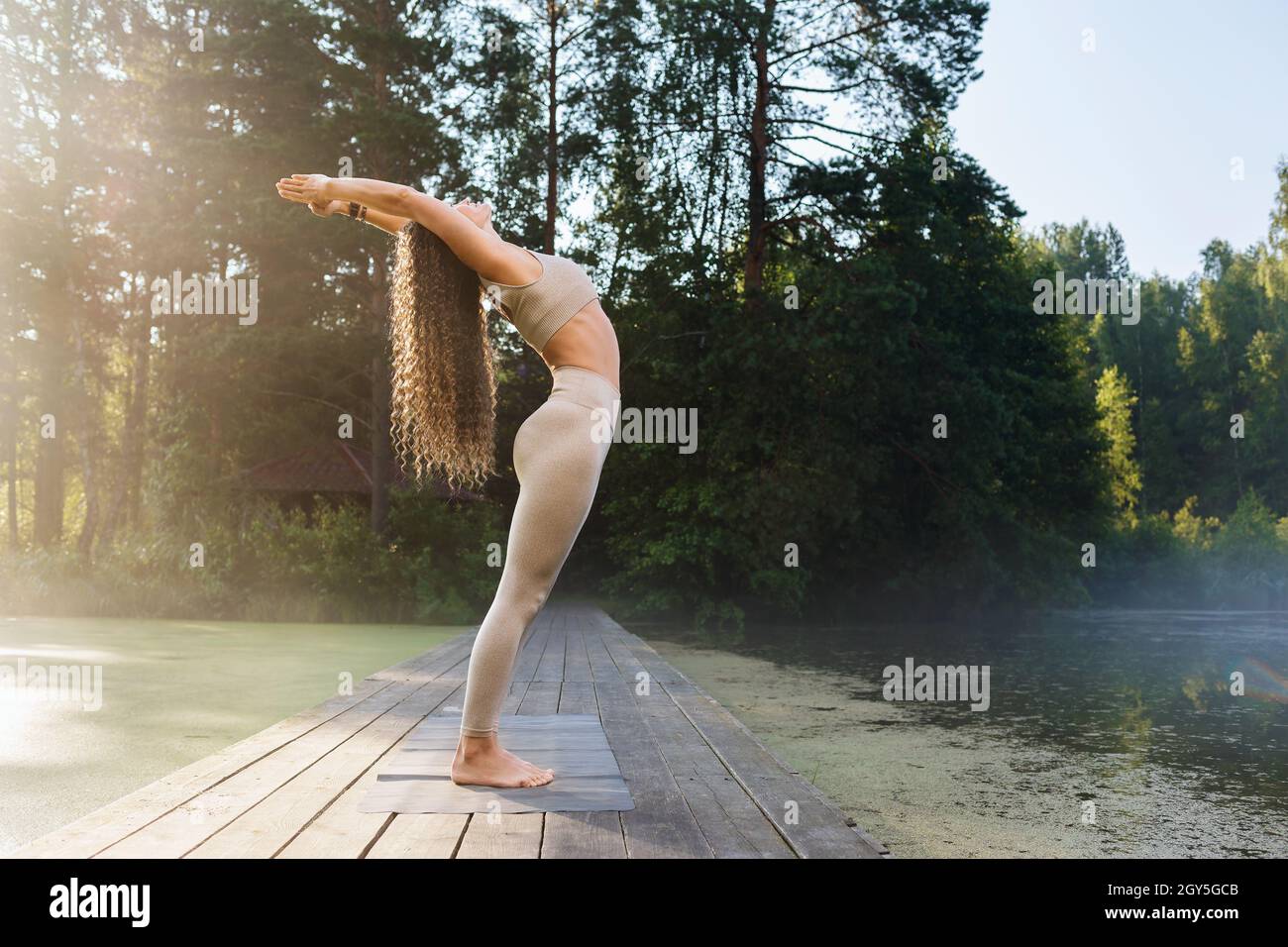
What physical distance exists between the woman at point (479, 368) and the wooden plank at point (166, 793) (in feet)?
1.91

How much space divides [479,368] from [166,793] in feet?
3.97

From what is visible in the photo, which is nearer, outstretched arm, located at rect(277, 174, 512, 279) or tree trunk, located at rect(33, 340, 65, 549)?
outstretched arm, located at rect(277, 174, 512, 279)

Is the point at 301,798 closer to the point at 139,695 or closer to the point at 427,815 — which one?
the point at 427,815

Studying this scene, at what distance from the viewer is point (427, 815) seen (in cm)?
205

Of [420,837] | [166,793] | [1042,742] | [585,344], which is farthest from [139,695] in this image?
[1042,742]

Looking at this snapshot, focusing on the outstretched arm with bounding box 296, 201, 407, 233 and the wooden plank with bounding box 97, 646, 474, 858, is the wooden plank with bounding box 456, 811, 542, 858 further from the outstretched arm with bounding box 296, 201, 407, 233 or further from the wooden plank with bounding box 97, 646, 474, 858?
the outstretched arm with bounding box 296, 201, 407, 233

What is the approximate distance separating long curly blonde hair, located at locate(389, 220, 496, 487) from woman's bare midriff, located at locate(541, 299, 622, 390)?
0.22 meters

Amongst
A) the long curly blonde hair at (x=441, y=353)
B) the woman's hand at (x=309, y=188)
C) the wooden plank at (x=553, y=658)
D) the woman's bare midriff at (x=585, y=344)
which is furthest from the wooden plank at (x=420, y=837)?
the wooden plank at (x=553, y=658)

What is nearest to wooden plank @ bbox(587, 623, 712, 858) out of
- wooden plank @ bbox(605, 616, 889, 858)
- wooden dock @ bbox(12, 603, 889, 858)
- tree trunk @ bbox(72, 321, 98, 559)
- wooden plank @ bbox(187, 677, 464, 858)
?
wooden dock @ bbox(12, 603, 889, 858)

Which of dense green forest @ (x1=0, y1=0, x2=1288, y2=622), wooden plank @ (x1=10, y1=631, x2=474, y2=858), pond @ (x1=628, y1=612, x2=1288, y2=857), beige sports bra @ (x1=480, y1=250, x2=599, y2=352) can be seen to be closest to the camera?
wooden plank @ (x1=10, y1=631, x2=474, y2=858)

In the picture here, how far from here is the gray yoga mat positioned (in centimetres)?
215
